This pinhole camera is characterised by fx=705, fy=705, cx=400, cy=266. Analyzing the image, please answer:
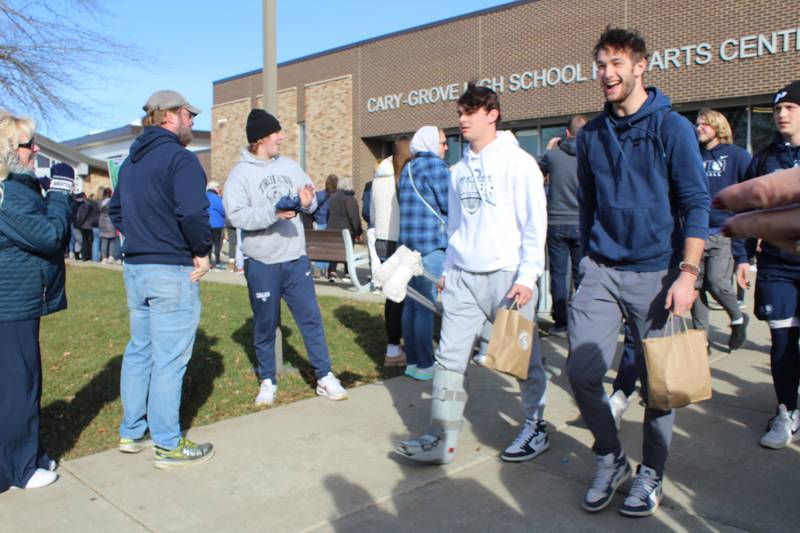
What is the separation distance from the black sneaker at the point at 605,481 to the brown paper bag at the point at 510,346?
565 millimetres

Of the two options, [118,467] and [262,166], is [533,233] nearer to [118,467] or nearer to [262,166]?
[262,166]

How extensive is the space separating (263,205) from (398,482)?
2272 mm

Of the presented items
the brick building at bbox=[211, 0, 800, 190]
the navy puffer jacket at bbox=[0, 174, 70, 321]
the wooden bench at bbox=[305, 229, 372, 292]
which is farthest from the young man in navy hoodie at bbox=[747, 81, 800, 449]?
the brick building at bbox=[211, 0, 800, 190]

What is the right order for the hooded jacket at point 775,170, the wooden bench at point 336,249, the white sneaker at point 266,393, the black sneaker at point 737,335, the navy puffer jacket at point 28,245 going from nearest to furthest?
the navy puffer jacket at point 28,245 < the hooded jacket at point 775,170 < the white sneaker at point 266,393 < the black sneaker at point 737,335 < the wooden bench at point 336,249

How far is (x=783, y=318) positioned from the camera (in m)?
4.18

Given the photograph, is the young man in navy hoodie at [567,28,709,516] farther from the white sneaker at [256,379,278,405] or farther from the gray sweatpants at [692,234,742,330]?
the gray sweatpants at [692,234,742,330]

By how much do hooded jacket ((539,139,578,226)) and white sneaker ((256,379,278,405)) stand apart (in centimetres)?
334

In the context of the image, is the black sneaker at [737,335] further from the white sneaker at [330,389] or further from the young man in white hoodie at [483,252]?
the white sneaker at [330,389]

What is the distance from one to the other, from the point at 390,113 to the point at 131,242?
2210cm

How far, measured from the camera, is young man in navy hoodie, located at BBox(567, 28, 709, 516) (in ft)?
10.2

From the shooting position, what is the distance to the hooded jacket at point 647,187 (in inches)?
122

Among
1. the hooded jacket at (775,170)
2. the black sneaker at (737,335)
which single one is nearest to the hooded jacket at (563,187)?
the black sneaker at (737,335)

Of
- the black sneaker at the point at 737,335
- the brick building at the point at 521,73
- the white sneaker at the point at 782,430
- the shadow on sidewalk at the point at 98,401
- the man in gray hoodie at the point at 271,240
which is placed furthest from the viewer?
the brick building at the point at 521,73

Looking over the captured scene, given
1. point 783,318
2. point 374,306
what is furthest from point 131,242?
point 374,306
